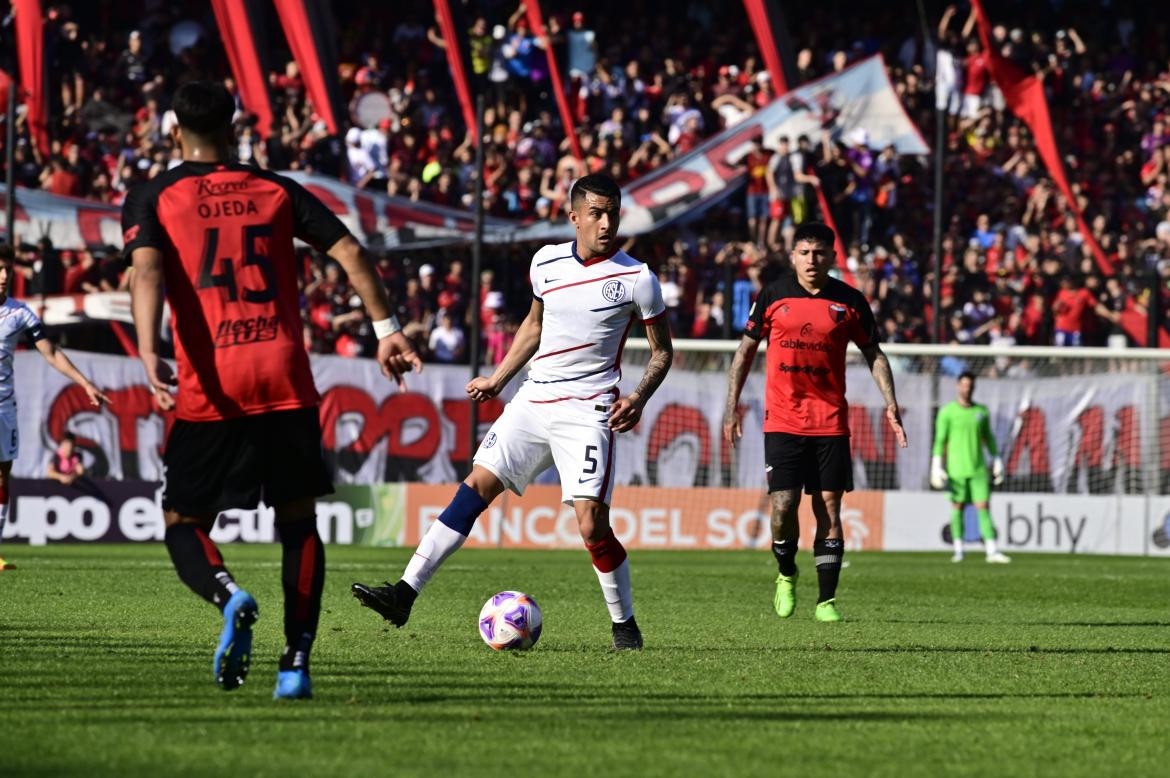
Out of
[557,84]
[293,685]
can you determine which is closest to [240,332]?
[293,685]

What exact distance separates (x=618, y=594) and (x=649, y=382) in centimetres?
107

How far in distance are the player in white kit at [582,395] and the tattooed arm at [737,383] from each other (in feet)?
7.42

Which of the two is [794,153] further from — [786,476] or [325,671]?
[325,671]

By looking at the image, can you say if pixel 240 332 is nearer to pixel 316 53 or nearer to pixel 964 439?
pixel 964 439

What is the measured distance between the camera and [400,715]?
6.53m

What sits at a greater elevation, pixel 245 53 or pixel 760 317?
pixel 245 53

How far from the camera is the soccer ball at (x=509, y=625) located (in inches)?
356

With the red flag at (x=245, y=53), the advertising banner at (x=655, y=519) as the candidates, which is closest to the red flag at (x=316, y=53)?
the red flag at (x=245, y=53)

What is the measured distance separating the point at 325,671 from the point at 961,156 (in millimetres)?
23351

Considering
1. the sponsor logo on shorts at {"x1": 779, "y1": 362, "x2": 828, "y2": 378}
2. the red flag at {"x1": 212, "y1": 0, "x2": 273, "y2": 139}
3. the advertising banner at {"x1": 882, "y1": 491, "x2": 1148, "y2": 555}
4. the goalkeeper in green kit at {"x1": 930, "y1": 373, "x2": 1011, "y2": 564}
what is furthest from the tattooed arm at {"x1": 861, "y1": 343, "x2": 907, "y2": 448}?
the red flag at {"x1": 212, "y1": 0, "x2": 273, "y2": 139}

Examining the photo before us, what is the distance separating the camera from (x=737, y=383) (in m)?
11.9

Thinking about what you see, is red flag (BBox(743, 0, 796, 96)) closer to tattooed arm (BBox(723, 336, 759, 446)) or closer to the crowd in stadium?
the crowd in stadium

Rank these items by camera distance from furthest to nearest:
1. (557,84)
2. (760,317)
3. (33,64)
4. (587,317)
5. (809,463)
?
(557,84), (33,64), (760,317), (809,463), (587,317)

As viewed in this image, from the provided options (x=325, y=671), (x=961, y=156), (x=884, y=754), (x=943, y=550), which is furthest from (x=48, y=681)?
(x=961, y=156)
